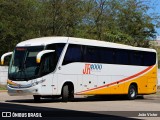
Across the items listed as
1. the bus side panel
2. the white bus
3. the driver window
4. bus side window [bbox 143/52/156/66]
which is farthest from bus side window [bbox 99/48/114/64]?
the driver window

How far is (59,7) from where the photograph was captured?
39844 millimetres

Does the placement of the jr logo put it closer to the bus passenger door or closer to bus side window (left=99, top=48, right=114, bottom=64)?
bus side window (left=99, top=48, right=114, bottom=64)

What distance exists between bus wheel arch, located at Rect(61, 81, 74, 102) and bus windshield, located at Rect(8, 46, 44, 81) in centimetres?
197

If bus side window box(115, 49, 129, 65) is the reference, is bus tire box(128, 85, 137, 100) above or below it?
below

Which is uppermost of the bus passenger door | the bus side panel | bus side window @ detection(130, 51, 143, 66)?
bus side window @ detection(130, 51, 143, 66)

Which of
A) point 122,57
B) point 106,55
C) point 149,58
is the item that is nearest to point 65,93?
point 106,55

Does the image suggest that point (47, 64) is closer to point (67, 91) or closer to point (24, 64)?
point (24, 64)

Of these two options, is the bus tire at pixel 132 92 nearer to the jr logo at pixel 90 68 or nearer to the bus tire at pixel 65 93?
the jr logo at pixel 90 68

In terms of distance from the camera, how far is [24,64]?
22438mm

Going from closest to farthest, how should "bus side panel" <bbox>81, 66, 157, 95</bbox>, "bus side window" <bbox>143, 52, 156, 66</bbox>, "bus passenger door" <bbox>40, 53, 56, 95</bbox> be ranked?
"bus passenger door" <bbox>40, 53, 56, 95</bbox>, "bus side panel" <bbox>81, 66, 157, 95</bbox>, "bus side window" <bbox>143, 52, 156, 66</bbox>

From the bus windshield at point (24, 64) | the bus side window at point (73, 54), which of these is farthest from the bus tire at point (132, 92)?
the bus windshield at point (24, 64)

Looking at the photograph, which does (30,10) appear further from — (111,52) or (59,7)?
(111,52)

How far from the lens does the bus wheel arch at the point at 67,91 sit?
914 inches

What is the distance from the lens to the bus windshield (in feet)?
72.9
